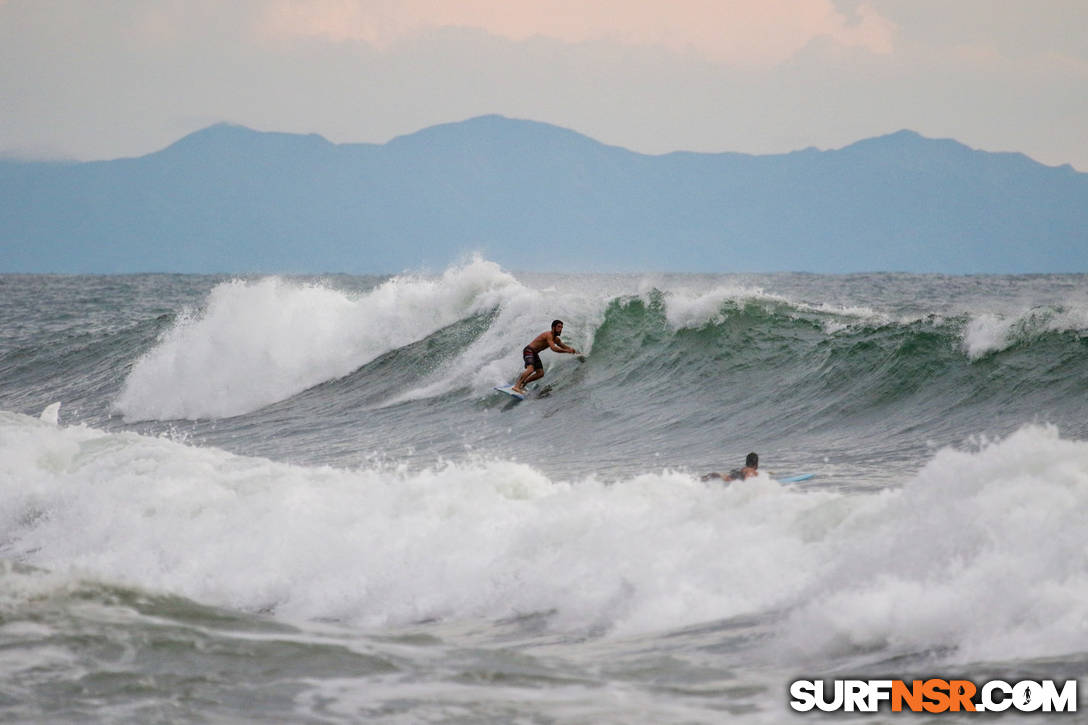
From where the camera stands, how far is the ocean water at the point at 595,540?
5.65 m

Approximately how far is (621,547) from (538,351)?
1137 cm

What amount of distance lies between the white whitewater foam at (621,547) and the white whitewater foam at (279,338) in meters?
10.9

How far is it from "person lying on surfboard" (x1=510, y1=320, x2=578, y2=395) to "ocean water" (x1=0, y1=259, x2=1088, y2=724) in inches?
19.1

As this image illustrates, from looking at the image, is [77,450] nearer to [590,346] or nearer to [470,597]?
[470,597]

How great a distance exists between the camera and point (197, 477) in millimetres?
11344

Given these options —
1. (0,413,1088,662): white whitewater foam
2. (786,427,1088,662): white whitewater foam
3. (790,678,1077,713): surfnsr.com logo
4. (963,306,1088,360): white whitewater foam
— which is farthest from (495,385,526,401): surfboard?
(790,678,1077,713): surfnsr.com logo

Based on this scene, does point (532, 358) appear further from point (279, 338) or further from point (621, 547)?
point (621, 547)

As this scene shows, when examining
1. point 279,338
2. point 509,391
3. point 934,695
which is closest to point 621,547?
point 934,695

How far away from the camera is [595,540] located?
8.15m

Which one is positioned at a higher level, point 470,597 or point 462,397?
point 462,397

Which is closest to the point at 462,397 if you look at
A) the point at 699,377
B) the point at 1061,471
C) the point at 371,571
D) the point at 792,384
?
the point at 699,377

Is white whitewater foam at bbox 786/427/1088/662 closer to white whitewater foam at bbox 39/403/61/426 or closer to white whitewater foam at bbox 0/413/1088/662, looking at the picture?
white whitewater foam at bbox 0/413/1088/662

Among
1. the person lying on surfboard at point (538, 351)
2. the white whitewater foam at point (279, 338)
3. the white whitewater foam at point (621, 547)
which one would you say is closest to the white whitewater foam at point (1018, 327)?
the person lying on surfboard at point (538, 351)

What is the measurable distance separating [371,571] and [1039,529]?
4496mm
